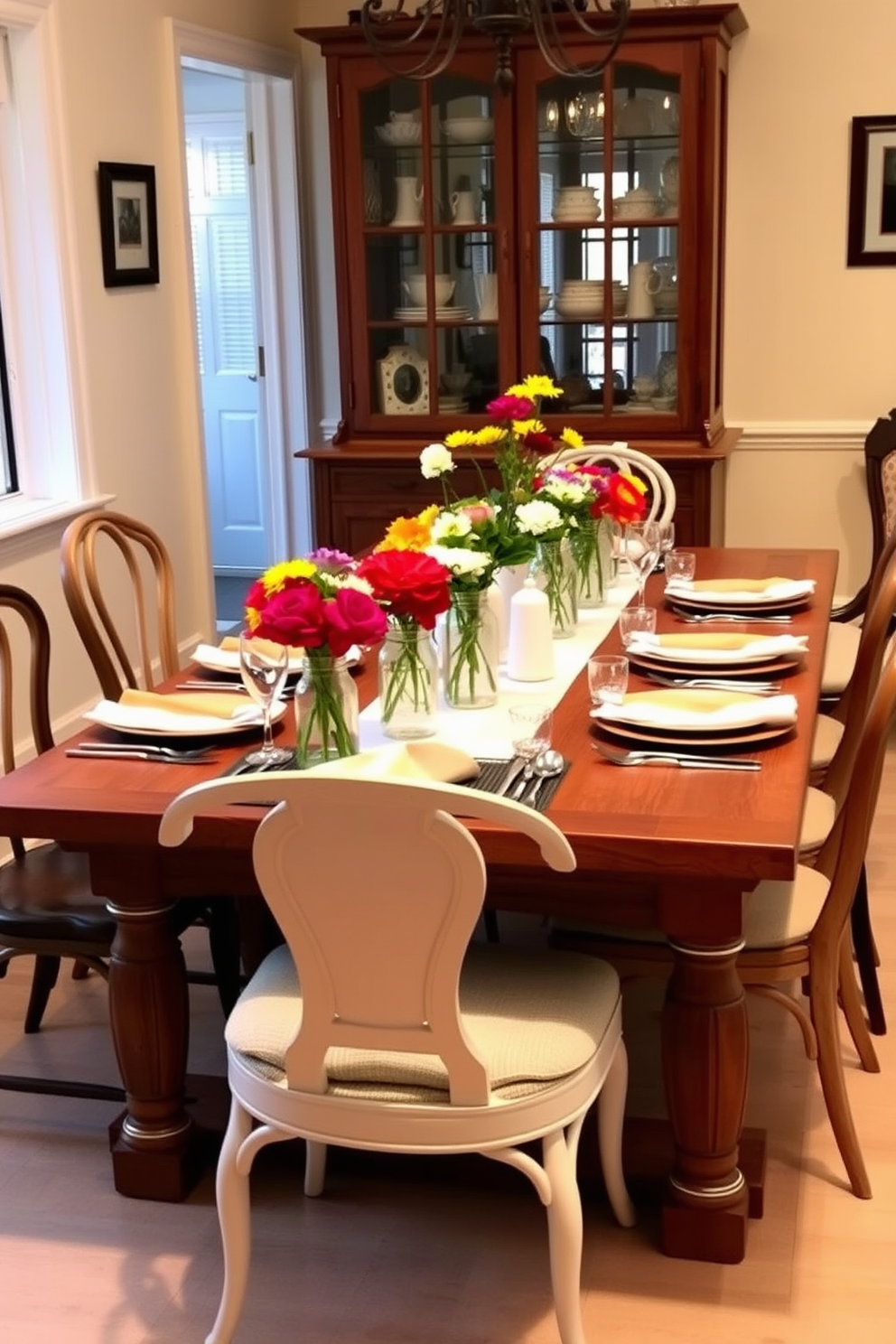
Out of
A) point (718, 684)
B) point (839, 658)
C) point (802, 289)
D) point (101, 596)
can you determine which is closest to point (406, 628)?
point (718, 684)

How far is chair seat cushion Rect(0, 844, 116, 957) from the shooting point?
235cm

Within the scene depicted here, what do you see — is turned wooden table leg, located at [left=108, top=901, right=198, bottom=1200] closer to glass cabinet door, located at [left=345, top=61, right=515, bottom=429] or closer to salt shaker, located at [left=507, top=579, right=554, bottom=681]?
salt shaker, located at [left=507, top=579, right=554, bottom=681]

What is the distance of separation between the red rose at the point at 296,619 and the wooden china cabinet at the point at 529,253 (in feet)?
8.63

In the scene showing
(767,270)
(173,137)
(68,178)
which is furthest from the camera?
(767,270)

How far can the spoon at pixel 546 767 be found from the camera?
205cm

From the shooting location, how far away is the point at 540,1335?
2004 mm

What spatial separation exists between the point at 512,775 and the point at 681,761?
0.24m

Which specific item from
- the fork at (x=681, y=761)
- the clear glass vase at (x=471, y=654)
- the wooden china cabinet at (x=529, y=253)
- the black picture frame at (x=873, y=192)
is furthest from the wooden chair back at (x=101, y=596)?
the black picture frame at (x=873, y=192)

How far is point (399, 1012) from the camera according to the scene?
175 centimetres

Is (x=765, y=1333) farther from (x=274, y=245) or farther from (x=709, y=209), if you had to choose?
(x=274, y=245)

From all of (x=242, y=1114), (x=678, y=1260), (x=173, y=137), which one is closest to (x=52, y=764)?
(x=242, y=1114)

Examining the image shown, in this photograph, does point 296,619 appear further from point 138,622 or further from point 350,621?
point 138,622

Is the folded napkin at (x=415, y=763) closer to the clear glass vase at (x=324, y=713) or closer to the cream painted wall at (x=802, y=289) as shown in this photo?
the clear glass vase at (x=324, y=713)

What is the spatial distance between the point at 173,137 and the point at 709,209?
5.06ft
